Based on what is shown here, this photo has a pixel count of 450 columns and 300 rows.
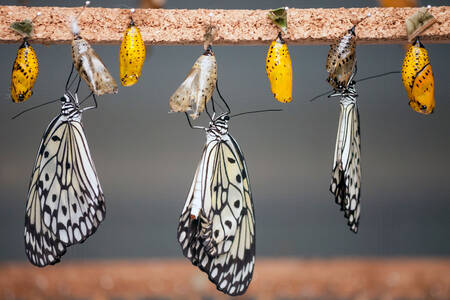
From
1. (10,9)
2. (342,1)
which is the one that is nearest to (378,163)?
(342,1)

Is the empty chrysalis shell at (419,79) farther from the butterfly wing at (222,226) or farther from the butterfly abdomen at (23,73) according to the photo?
the butterfly abdomen at (23,73)

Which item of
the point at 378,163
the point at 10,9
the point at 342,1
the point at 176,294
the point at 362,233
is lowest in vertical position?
the point at 176,294

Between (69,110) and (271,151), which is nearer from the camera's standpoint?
(69,110)

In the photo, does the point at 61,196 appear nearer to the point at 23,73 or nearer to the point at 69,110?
the point at 69,110

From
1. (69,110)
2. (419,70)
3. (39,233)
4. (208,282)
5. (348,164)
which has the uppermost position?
(419,70)

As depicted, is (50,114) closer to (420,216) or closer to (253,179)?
(253,179)

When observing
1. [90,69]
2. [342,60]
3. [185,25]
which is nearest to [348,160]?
[342,60]

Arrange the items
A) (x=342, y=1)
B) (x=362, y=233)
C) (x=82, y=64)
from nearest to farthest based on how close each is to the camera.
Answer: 1. (x=82, y=64)
2. (x=342, y=1)
3. (x=362, y=233)
